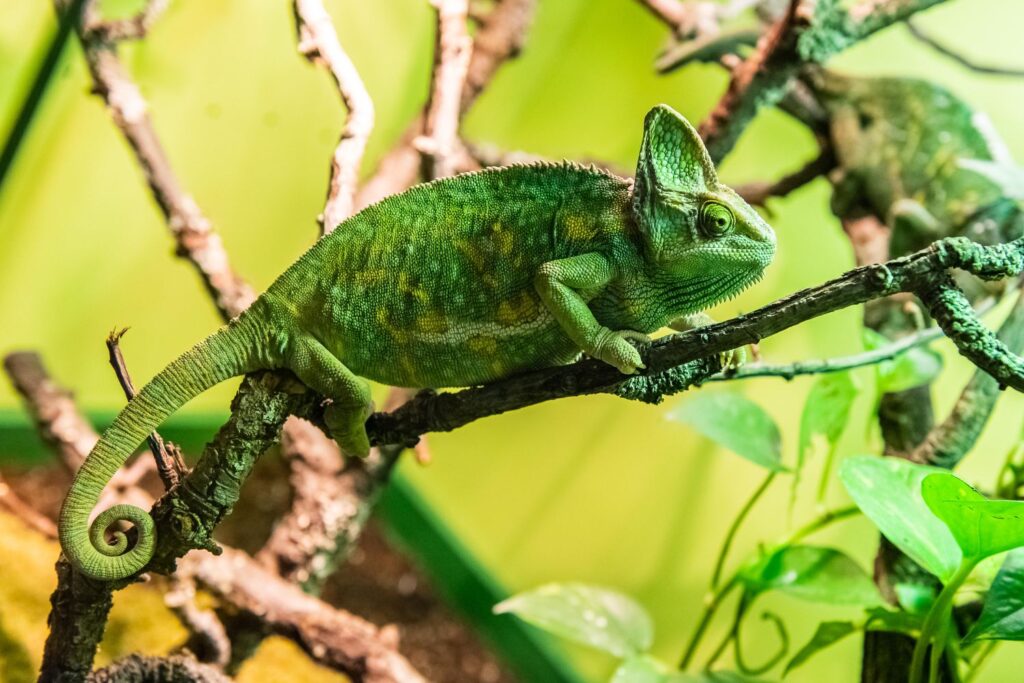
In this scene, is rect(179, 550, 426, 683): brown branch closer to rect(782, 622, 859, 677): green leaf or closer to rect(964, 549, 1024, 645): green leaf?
rect(782, 622, 859, 677): green leaf

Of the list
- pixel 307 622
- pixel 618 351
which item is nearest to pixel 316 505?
pixel 307 622

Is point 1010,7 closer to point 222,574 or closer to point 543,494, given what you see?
point 543,494

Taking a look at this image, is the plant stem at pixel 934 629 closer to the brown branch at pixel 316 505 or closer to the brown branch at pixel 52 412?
the brown branch at pixel 316 505

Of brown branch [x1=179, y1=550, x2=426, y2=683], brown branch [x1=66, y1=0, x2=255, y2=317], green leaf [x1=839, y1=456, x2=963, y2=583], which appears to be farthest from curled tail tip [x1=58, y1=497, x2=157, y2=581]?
green leaf [x1=839, y1=456, x2=963, y2=583]

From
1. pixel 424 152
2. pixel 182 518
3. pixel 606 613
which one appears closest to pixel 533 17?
pixel 424 152

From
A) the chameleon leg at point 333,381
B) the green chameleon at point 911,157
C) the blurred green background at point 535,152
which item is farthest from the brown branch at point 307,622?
the green chameleon at point 911,157

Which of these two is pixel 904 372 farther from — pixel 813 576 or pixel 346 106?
pixel 346 106
